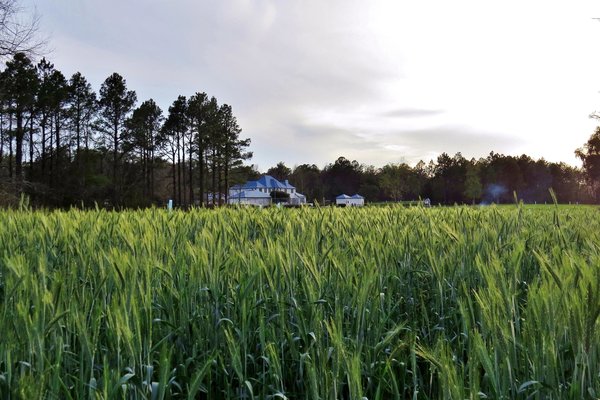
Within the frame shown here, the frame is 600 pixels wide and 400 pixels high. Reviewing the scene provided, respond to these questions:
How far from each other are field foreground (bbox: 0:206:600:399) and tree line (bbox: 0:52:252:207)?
3393 centimetres

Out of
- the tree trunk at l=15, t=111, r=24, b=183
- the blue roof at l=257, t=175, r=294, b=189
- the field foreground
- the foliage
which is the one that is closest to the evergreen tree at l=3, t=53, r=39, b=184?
the tree trunk at l=15, t=111, r=24, b=183

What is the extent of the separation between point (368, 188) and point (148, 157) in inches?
2239

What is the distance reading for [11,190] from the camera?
69.5 feet

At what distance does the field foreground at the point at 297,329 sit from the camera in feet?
3.59

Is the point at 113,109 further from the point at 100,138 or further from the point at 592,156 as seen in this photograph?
the point at 592,156

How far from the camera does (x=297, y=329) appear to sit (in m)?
1.68

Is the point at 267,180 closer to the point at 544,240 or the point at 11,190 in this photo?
the point at 11,190

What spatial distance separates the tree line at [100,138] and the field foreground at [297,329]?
3393 cm

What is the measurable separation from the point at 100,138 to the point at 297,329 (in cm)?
4787

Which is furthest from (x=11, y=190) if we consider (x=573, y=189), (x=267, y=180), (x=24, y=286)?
(x=573, y=189)

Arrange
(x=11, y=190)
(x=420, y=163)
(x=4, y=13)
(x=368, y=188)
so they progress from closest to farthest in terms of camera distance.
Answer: (x=4, y=13)
(x=11, y=190)
(x=368, y=188)
(x=420, y=163)

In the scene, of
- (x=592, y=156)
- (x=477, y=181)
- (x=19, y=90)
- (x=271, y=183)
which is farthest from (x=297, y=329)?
(x=271, y=183)

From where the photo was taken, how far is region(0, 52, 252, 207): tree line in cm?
3528

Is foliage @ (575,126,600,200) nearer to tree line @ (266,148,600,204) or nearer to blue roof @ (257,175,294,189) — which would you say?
tree line @ (266,148,600,204)
